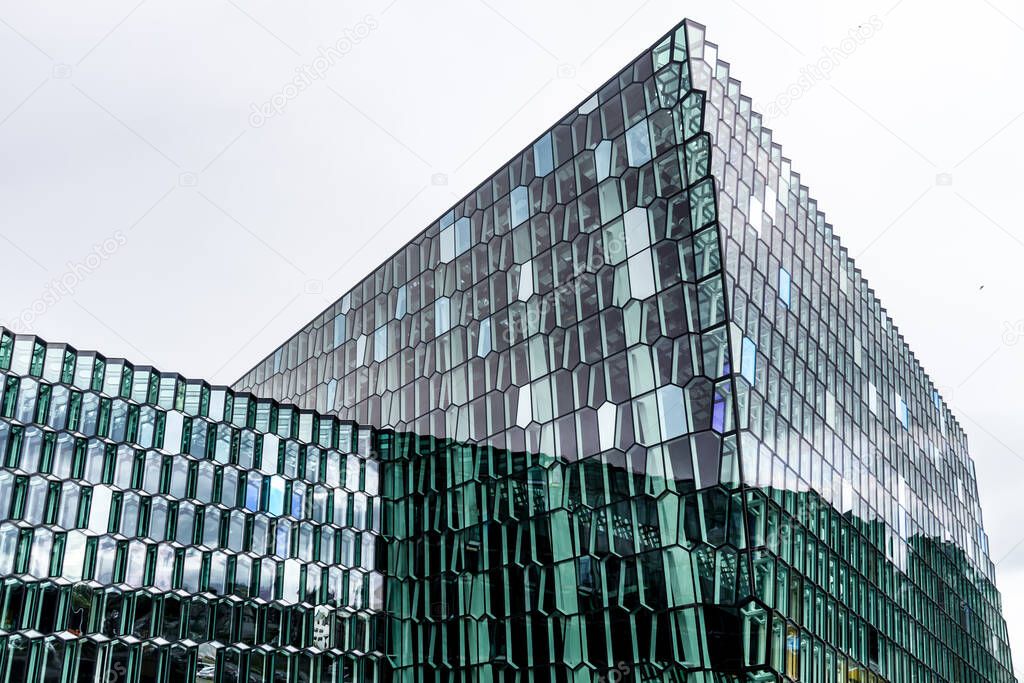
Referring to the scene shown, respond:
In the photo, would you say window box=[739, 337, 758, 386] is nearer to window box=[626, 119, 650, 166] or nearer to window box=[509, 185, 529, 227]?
window box=[626, 119, 650, 166]

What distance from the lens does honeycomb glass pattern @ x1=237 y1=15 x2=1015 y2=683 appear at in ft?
83.4

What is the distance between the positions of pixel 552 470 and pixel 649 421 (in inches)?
164

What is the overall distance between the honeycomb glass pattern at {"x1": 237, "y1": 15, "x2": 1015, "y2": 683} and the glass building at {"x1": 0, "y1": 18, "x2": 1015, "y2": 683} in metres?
0.10

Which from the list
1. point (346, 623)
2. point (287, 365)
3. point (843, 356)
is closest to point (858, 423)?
point (843, 356)

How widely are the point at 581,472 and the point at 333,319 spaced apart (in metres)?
18.7

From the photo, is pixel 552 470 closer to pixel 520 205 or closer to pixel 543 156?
pixel 520 205

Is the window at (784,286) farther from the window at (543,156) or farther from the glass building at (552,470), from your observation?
the window at (543,156)

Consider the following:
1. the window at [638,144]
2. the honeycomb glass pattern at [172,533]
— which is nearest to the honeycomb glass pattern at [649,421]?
the window at [638,144]

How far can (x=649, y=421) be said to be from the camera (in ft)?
88.4

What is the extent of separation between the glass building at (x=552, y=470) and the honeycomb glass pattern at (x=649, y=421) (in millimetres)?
104

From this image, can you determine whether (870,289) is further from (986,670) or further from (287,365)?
(287,365)

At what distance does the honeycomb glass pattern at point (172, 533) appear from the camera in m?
27.8

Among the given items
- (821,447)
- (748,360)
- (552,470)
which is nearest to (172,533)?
(552,470)

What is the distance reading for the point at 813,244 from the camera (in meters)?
34.8
